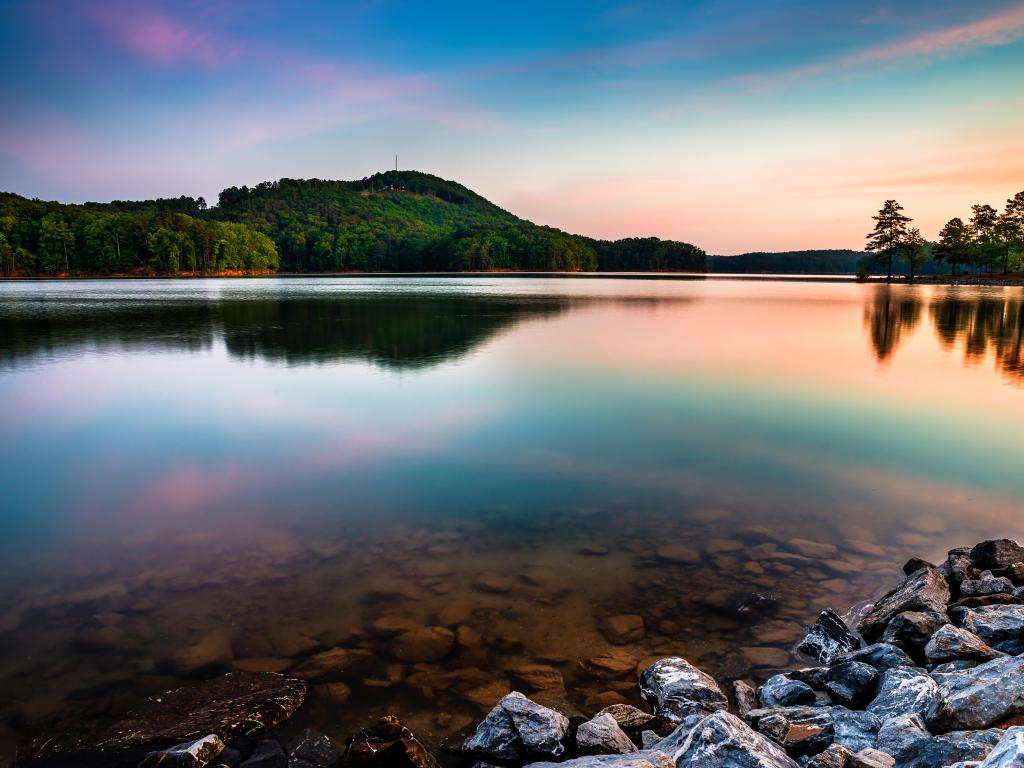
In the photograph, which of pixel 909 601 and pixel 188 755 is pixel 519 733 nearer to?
pixel 188 755

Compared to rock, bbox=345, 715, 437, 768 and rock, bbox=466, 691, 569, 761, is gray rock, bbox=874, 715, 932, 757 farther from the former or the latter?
rock, bbox=345, 715, 437, 768

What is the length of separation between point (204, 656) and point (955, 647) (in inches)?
228

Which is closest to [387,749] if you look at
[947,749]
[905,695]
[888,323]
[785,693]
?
[785,693]

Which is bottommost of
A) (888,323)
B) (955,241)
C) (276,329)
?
(276,329)

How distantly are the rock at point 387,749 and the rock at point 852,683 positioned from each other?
2908 millimetres

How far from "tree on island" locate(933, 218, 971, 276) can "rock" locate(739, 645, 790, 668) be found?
355 ft

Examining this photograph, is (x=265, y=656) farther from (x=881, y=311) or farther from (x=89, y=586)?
(x=881, y=311)

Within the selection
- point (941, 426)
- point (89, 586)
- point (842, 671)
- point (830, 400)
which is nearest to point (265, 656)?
point (89, 586)

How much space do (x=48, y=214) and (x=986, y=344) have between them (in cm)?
17494

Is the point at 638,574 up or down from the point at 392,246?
down

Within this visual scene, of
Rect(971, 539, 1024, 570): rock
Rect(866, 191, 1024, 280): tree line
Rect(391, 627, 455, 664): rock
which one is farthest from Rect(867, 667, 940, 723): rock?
Rect(866, 191, 1024, 280): tree line

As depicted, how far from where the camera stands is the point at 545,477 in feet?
30.6

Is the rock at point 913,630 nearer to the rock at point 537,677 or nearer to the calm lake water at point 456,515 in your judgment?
the calm lake water at point 456,515

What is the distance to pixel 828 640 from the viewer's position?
5152 millimetres
